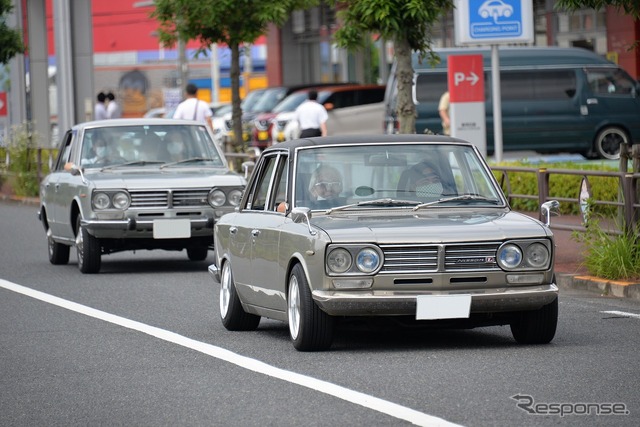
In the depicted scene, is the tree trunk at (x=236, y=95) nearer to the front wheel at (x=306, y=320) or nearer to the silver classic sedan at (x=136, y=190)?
the silver classic sedan at (x=136, y=190)

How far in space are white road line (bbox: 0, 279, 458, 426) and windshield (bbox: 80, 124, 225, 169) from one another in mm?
3209

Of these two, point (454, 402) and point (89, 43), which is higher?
point (89, 43)

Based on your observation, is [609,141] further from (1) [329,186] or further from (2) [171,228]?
(1) [329,186]

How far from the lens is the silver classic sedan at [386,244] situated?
865cm

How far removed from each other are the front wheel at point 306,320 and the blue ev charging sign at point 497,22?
10601 mm

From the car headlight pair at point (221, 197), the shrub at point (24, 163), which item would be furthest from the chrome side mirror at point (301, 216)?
the shrub at point (24, 163)

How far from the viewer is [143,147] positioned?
53.5 feet

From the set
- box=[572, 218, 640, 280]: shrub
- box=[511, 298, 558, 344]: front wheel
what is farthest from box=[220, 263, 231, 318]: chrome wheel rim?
box=[572, 218, 640, 280]: shrub

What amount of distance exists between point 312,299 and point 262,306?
1.18 metres

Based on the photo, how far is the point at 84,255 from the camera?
A: 15469 mm

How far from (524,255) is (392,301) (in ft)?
2.90

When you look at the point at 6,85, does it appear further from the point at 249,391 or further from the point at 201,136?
the point at 249,391

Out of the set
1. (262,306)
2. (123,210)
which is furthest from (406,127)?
(262,306)

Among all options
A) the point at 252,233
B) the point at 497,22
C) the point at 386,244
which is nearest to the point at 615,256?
the point at 252,233
